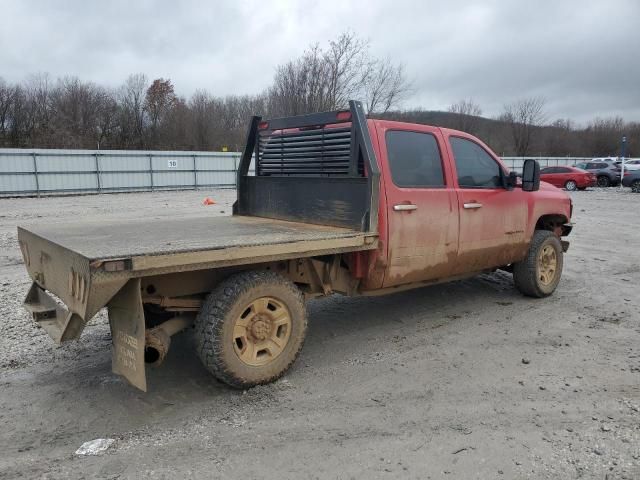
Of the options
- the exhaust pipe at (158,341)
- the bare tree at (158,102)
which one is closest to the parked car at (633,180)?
the exhaust pipe at (158,341)

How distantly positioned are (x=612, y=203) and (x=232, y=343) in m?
21.8

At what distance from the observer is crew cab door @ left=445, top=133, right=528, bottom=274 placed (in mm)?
5195

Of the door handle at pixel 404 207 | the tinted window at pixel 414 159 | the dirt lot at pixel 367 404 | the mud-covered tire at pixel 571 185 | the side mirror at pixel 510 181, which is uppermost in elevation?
the tinted window at pixel 414 159

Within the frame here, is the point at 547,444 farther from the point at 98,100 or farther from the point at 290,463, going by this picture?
the point at 98,100

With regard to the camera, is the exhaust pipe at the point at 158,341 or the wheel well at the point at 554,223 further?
the wheel well at the point at 554,223

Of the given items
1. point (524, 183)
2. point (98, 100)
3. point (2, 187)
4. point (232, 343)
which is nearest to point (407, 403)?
point (232, 343)

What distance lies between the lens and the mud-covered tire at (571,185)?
29.7 metres

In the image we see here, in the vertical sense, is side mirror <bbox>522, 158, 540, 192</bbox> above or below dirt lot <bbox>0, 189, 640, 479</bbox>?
above

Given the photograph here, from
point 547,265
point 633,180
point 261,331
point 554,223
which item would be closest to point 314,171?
point 261,331

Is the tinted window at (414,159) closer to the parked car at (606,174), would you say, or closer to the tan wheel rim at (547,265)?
the tan wheel rim at (547,265)

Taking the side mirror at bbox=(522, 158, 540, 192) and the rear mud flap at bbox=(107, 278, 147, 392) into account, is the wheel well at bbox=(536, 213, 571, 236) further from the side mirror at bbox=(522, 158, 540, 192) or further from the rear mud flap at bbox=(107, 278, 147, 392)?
the rear mud flap at bbox=(107, 278, 147, 392)

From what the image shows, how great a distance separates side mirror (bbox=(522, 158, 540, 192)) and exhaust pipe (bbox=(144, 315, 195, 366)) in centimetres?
391

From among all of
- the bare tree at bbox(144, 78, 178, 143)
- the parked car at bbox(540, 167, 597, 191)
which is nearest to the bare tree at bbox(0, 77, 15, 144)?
the bare tree at bbox(144, 78, 178, 143)

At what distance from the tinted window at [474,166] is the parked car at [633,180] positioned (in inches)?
→ 1032
